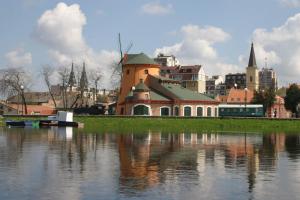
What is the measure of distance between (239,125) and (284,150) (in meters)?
47.7

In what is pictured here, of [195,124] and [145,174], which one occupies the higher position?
[195,124]

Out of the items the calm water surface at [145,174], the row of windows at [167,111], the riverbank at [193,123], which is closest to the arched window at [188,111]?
the row of windows at [167,111]

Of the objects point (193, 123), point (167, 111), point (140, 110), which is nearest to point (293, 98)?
point (167, 111)

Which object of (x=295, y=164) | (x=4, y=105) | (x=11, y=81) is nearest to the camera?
(x=295, y=164)

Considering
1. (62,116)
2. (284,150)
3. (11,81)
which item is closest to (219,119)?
(62,116)

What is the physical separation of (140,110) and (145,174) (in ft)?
276

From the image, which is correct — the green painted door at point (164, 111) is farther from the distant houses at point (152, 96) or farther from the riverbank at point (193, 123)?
the riverbank at point (193, 123)

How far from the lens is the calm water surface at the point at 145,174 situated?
2350 centimetres

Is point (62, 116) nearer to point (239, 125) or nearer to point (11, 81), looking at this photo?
point (239, 125)

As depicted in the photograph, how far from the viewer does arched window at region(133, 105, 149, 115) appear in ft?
Result: 371

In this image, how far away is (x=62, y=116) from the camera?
95.6 m

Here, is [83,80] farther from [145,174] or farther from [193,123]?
[145,174]

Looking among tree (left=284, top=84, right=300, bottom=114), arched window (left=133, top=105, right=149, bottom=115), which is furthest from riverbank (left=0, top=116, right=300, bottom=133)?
tree (left=284, top=84, right=300, bottom=114)

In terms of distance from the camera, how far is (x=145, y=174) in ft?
95.1
